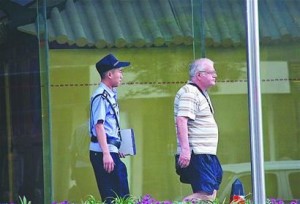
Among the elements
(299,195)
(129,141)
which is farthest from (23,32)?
(299,195)

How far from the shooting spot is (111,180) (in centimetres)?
781

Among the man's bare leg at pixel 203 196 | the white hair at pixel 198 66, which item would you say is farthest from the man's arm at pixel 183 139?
the white hair at pixel 198 66

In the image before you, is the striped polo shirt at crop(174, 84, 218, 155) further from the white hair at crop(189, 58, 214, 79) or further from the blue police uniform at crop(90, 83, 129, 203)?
the blue police uniform at crop(90, 83, 129, 203)

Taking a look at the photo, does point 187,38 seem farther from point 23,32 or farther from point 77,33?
point 23,32

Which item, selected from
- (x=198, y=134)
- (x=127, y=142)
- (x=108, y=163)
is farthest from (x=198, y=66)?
(x=108, y=163)

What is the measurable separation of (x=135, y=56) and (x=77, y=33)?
0.74 m

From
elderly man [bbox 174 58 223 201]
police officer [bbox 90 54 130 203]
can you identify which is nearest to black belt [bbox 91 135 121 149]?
police officer [bbox 90 54 130 203]

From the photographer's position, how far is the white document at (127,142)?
7949 millimetres

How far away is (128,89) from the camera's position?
857cm

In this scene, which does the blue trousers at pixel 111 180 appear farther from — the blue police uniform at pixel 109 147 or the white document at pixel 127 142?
the white document at pixel 127 142

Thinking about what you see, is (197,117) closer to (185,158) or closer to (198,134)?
(198,134)

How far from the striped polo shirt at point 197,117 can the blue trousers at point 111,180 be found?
85cm

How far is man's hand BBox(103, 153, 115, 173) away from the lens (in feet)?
24.9

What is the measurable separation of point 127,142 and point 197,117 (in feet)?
3.33
